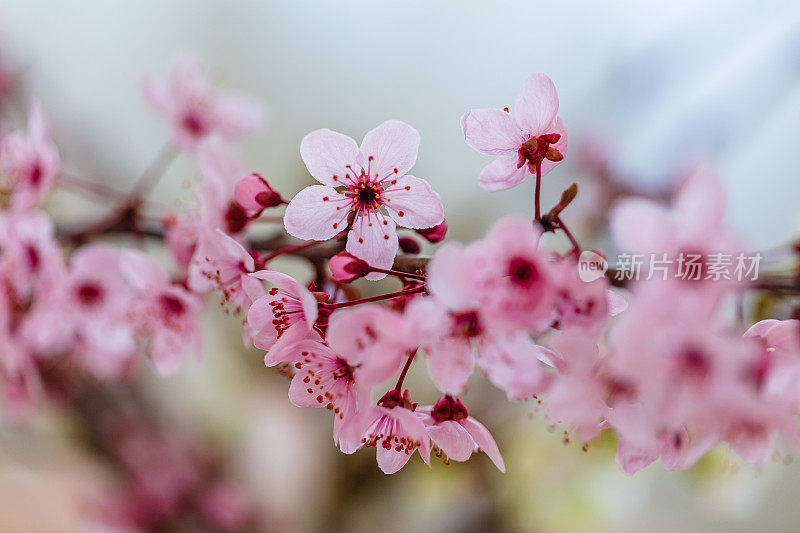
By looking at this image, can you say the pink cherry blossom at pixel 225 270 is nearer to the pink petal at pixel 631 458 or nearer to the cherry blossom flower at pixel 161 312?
the cherry blossom flower at pixel 161 312

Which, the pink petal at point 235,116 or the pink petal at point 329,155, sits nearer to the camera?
the pink petal at point 329,155

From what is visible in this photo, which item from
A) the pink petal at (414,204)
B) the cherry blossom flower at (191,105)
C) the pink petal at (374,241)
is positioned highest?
the cherry blossom flower at (191,105)

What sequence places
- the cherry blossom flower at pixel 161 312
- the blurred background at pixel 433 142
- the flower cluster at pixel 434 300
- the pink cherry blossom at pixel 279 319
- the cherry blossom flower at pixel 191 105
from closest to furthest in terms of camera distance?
the flower cluster at pixel 434 300 → the pink cherry blossom at pixel 279 319 → the cherry blossom flower at pixel 161 312 → the cherry blossom flower at pixel 191 105 → the blurred background at pixel 433 142

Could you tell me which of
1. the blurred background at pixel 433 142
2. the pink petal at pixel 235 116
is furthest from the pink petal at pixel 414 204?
the blurred background at pixel 433 142

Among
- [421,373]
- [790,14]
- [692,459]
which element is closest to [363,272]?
[692,459]

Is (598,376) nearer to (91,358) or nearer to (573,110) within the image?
(91,358)

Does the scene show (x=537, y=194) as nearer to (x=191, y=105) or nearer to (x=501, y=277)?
(x=501, y=277)

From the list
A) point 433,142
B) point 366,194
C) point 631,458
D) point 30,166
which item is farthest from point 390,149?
point 433,142
